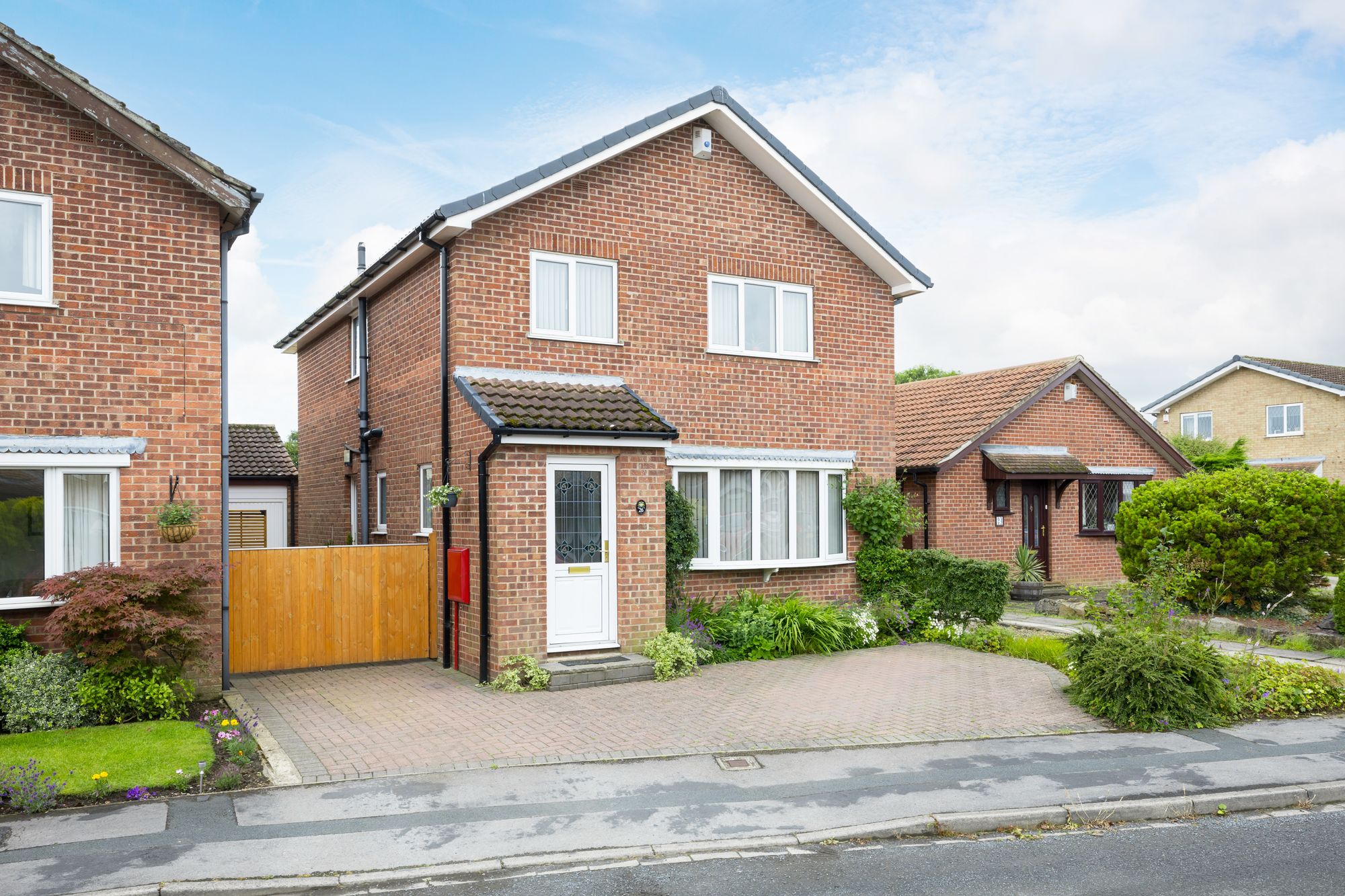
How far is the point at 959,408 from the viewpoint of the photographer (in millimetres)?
21953

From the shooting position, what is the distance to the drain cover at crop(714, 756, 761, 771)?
8547 millimetres

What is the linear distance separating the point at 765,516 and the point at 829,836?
8.10 meters

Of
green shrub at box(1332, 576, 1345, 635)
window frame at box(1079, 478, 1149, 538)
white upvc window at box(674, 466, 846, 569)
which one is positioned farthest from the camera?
window frame at box(1079, 478, 1149, 538)

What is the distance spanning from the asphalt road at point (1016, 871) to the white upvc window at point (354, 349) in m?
12.4

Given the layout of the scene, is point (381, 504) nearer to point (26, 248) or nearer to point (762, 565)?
point (762, 565)

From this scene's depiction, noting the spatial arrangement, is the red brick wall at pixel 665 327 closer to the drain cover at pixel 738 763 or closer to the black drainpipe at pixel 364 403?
the black drainpipe at pixel 364 403

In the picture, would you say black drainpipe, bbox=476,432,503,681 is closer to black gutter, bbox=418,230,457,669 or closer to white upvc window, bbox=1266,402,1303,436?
black gutter, bbox=418,230,457,669

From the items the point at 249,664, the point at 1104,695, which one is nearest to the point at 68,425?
the point at 249,664

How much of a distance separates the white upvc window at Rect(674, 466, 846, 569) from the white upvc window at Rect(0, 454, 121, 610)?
699 cm

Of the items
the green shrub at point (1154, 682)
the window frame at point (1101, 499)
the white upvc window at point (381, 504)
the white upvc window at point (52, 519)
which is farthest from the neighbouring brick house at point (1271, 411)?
the white upvc window at point (52, 519)

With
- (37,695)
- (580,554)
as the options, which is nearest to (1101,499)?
(580,554)

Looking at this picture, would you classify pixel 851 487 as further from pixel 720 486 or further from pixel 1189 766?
pixel 1189 766

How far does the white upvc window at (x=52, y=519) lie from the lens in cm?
1018

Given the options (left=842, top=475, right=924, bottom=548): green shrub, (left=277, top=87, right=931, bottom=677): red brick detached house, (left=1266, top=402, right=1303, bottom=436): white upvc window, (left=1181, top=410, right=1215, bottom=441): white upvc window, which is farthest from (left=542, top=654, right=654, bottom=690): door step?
(left=1181, top=410, right=1215, bottom=441): white upvc window
